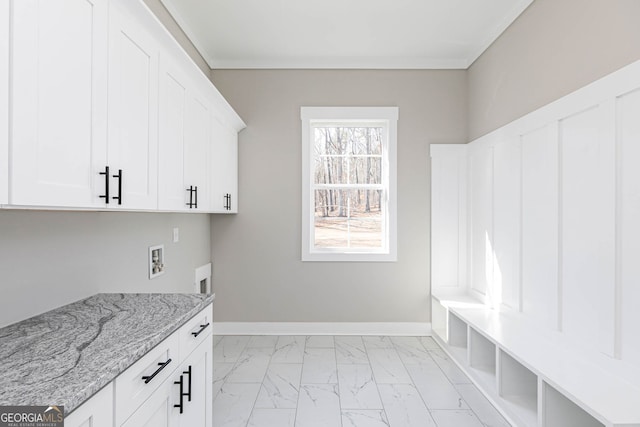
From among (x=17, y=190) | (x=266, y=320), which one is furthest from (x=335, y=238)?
(x=17, y=190)

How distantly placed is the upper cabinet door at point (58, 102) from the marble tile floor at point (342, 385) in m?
1.77

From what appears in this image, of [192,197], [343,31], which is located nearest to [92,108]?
[192,197]

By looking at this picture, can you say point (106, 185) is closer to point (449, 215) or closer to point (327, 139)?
point (327, 139)

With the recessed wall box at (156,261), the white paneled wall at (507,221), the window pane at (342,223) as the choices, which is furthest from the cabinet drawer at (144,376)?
the window pane at (342,223)

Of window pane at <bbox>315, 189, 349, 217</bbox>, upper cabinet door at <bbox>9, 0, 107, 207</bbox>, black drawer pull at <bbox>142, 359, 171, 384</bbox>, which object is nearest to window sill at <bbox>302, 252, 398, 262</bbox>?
window pane at <bbox>315, 189, 349, 217</bbox>

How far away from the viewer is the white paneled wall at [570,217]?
177 centimetres

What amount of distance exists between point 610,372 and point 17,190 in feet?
8.43

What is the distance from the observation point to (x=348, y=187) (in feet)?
13.1

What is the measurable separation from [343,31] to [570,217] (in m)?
2.33

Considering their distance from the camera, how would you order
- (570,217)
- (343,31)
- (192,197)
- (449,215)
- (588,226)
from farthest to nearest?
(449,215)
(343,31)
(192,197)
(570,217)
(588,226)

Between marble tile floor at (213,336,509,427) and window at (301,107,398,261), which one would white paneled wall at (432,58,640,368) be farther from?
window at (301,107,398,261)

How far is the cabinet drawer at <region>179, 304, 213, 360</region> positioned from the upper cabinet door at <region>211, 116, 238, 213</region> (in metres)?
1.20

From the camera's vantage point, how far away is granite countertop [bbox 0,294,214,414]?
3.03ft

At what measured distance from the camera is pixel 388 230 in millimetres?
3900
